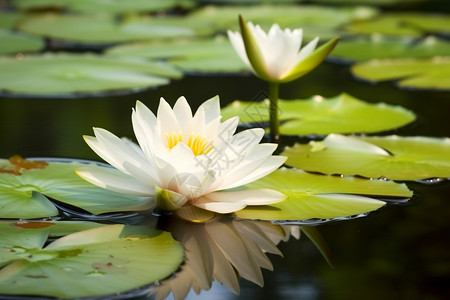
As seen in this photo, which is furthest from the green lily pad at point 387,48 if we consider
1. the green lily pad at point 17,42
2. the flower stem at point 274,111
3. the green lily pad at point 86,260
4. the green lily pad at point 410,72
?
the green lily pad at point 86,260

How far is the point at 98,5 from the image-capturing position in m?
3.96

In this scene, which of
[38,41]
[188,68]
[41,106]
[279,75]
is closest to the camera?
[279,75]

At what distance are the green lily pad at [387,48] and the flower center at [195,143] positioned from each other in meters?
1.59

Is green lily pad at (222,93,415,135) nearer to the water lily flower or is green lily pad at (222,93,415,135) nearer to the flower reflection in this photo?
the water lily flower

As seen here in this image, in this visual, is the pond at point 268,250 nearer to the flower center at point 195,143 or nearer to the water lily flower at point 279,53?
the flower center at point 195,143

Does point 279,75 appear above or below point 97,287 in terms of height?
above

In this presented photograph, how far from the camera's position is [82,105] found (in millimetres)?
2242

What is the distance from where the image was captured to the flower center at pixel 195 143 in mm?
1397

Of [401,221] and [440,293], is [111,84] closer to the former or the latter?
[401,221]

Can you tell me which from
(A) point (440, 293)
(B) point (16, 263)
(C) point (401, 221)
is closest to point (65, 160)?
(B) point (16, 263)

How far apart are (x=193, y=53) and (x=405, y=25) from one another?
1254mm

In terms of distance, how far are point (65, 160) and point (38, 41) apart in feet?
4.78

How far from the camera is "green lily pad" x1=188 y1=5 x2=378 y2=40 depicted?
3.53 m

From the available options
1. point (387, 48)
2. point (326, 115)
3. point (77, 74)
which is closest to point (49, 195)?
point (326, 115)
